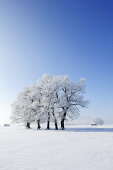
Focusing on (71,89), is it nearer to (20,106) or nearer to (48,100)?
(48,100)

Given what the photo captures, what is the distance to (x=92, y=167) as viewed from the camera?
8242 millimetres

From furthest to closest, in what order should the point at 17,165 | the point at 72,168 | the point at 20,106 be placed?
the point at 20,106 → the point at 17,165 → the point at 72,168

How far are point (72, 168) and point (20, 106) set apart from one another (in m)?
44.9

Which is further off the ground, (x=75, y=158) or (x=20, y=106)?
(x=20, y=106)

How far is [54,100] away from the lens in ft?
139

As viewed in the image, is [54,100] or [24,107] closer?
[54,100]

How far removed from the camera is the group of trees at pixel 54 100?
42.3 m

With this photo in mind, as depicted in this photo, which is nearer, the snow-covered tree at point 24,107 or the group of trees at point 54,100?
the group of trees at point 54,100

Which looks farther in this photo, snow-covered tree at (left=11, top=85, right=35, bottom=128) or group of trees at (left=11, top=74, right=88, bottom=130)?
snow-covered tree at (left=11, top=85, right=35, bottom=128)

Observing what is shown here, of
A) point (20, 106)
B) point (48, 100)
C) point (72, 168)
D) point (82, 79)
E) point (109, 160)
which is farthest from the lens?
point (20, 106)

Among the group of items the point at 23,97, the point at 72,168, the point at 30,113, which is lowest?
the point at 72,168

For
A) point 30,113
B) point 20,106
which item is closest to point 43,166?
point 30,113

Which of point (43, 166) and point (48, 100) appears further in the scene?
point (48, 100)

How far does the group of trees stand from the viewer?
42344mm
